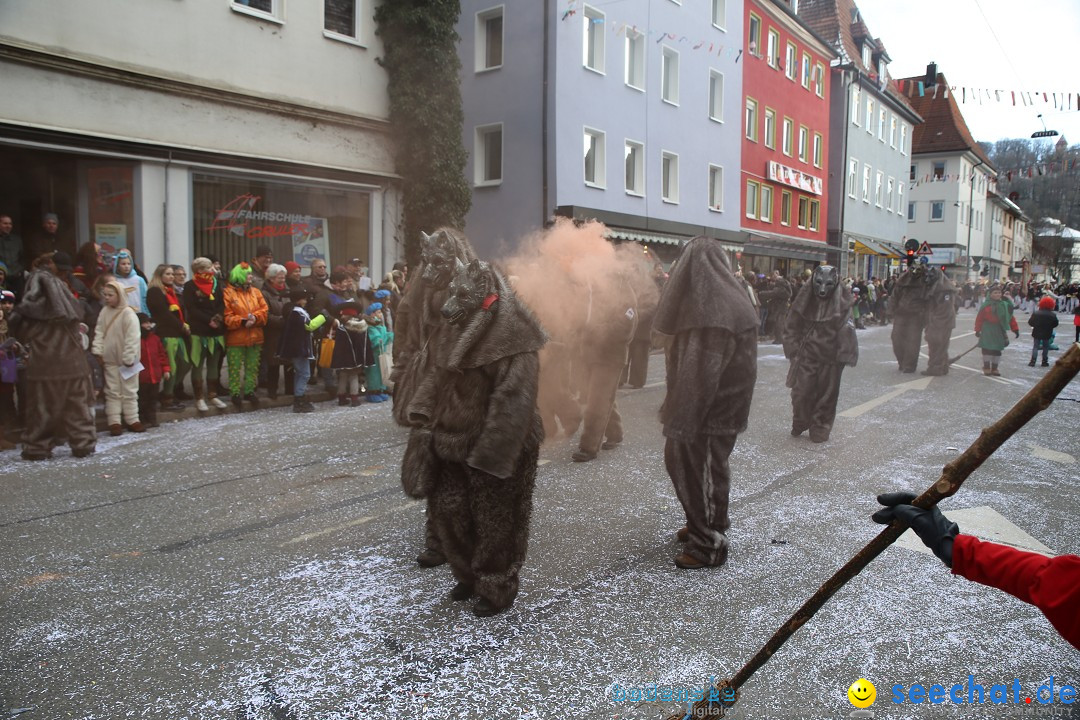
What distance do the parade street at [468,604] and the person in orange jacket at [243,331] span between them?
8.33ft

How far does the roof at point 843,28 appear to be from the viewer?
39656 millimetres

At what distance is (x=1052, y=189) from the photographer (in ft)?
99.1

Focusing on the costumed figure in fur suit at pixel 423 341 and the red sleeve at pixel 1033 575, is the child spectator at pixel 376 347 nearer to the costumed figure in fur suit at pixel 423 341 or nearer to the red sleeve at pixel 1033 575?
the costumed figure in fur suit at pixel 423 341

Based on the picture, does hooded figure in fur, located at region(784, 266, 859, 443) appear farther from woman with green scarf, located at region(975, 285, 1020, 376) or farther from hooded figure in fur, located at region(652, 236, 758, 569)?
woman with green scarf, located at region(975, 285, 1020, 376)

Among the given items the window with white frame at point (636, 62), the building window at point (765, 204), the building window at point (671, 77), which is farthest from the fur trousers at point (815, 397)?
the building window at point (765, 204)

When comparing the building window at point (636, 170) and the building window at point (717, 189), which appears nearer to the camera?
the building window at point (636, 170)

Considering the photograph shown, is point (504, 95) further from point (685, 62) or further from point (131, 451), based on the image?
point (131, 451)

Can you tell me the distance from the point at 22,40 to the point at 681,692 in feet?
41.1

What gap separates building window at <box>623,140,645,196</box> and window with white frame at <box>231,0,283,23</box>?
41.3 ft

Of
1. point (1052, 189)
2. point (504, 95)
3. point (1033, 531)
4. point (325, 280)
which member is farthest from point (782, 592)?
point (1052, 189)

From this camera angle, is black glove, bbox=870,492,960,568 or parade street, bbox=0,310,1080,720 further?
parade street, bbox=0,310,1080,720

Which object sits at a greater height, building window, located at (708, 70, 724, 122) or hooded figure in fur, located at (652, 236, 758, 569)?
building window, located at (708, 70, 724, 122)

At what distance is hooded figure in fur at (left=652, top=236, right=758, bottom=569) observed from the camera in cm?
466

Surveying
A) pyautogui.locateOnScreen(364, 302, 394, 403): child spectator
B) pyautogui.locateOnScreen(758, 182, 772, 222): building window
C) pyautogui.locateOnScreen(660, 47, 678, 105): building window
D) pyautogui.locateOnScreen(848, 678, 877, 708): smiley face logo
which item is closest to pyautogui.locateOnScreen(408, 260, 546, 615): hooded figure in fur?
pyautogui.locateOnScreen(848, 678, 877, 708): smiley face logo
